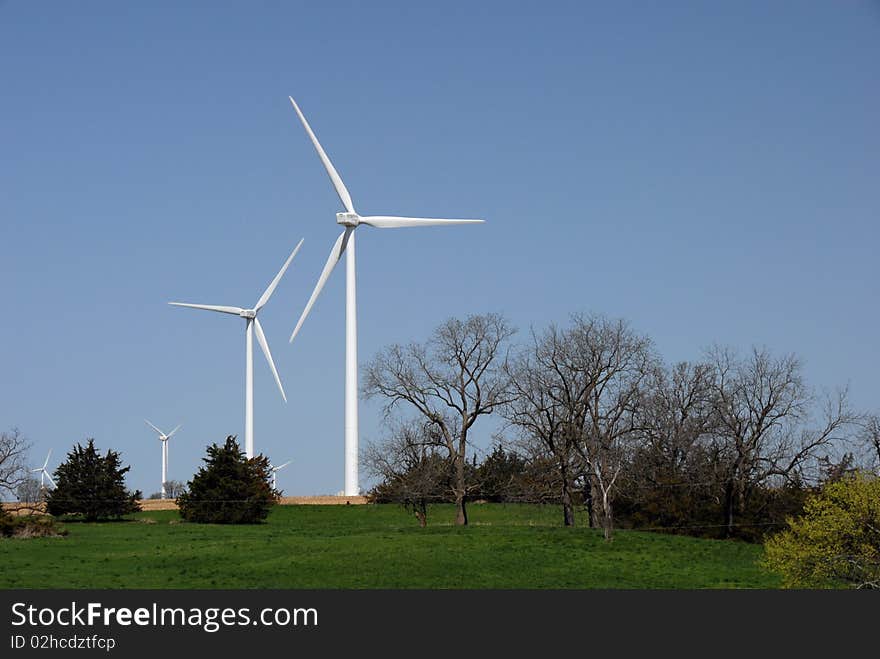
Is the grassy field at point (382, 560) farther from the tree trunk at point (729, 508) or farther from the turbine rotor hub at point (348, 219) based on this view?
the turbine rotor hub at point (348, 219)

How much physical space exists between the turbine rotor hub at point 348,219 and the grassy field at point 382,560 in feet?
78.6

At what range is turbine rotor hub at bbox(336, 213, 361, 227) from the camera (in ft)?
266

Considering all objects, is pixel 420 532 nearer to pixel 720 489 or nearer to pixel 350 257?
pixel 720 489

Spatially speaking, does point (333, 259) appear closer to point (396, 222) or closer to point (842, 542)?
point (396, 222)

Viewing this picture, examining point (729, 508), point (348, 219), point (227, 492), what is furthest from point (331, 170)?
point (729, 508)

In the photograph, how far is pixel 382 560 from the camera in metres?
46.5

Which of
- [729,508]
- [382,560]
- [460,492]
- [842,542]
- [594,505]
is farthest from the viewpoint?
[460,492]

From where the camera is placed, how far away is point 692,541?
57844 mm

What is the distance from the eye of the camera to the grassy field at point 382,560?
4216cm

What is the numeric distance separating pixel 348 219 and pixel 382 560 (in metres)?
38.3

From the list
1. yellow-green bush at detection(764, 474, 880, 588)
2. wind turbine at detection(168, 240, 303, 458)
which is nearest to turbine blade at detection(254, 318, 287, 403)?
wind turbine at detection(168, 240, 303, 458)

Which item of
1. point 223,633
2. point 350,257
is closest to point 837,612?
point 223,633

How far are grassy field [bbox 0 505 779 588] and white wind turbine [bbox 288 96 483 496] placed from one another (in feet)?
48.2

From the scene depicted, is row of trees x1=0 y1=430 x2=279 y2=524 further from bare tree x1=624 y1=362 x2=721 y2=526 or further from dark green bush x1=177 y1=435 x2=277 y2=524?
bare tree x1=624 y1=362 x2=721 y2=526
